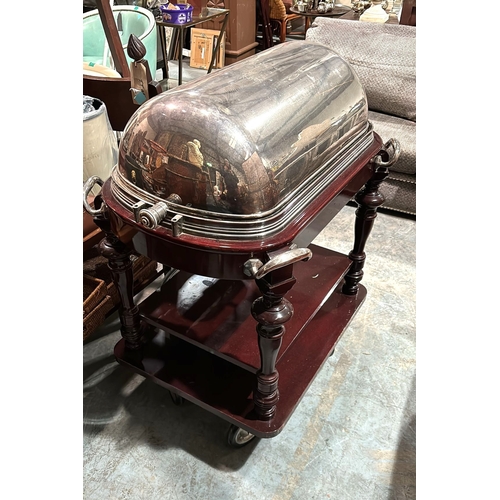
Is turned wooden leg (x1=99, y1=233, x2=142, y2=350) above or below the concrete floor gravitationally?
above

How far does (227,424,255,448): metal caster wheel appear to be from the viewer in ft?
4.76

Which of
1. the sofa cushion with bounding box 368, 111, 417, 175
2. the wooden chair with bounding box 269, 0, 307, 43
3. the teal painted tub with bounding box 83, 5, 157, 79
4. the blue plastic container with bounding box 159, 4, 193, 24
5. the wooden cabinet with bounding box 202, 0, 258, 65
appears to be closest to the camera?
the sofa cushion with bounding box 368, 111, 417, 175

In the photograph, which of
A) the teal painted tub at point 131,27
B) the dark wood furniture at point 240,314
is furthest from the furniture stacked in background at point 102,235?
the teal painted tub at point 131,27

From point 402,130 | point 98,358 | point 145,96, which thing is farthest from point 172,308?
point 402,130

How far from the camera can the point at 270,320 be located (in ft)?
3.47

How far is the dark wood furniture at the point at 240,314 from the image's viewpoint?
105 centimetres

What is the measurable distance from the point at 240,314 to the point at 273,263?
534mm

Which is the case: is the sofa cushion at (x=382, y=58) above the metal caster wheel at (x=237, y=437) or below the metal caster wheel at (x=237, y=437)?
above

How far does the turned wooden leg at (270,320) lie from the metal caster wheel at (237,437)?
24cm

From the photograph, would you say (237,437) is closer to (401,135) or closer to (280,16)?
(401,135)

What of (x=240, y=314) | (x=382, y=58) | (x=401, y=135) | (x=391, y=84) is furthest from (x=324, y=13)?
(x=240, y=314)

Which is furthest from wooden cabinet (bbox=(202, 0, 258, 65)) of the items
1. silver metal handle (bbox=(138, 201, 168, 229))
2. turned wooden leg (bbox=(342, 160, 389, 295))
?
silver metal handle (bbox=(138, 201, 168, 229))

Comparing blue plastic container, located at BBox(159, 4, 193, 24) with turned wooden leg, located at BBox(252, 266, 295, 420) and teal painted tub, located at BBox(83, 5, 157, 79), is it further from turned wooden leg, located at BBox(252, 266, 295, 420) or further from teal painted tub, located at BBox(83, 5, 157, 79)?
turned wooden leg, located at BBox(252, 266, 295, 420)

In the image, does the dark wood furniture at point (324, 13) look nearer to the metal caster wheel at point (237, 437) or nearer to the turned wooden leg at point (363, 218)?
the turned wooden leg at point (363, 218)
